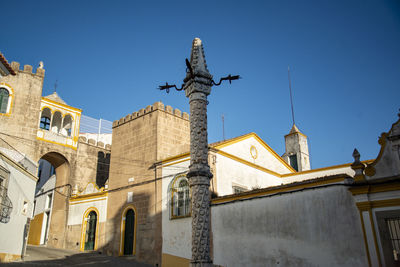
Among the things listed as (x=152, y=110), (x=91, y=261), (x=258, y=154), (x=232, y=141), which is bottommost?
(x=91, y=261)

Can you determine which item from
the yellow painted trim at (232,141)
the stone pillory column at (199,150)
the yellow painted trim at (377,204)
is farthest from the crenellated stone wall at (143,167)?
the stone pillory column at (199,150)

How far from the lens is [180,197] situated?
17.0 meters

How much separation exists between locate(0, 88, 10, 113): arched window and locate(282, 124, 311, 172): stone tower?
19299 millimetres

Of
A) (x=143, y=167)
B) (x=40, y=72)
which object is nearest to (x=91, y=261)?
(x=143, y=167)

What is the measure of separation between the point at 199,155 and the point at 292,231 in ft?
19.3

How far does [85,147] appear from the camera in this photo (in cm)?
2650

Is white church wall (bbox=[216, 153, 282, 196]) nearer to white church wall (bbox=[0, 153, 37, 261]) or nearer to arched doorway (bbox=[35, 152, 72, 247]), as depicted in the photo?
white church wall (bbox=[0, 153, 37, 261])

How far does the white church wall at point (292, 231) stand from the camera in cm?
1048

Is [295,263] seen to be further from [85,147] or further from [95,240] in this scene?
[85,147]

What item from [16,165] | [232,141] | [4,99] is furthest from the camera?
[4,99]

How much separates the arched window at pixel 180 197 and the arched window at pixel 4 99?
12.5m

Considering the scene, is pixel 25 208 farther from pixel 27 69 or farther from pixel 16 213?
pixel 27 69

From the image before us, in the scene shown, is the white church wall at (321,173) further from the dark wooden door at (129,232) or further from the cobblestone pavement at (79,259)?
the cobblestone pavement at (79,259)

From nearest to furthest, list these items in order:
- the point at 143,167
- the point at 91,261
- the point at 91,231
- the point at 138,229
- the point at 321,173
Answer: the point at 91,261 < the point at 138,229 < the point at 321,173 < the point at 143,167 < the point at 91,231
